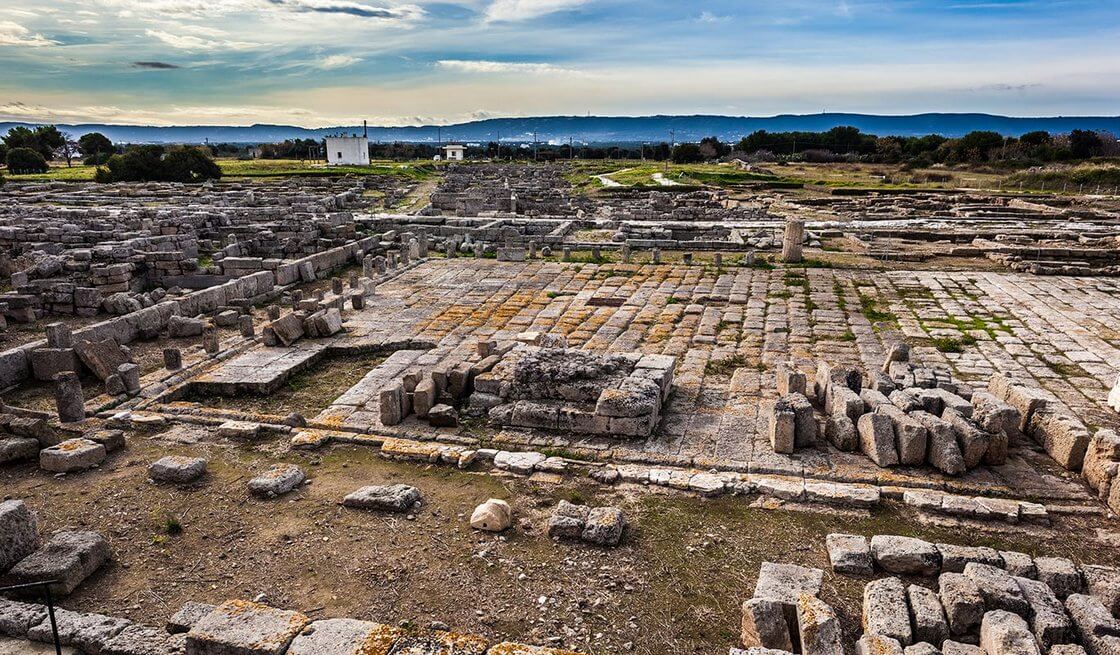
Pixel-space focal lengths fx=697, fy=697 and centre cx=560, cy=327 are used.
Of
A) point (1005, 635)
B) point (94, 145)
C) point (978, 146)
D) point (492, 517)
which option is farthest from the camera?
point (94, 145)

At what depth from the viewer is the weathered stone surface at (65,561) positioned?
5926 mm

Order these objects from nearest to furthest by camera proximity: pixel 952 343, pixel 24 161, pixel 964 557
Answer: pixel 964 557
pixel 952 343
pixel 24 161

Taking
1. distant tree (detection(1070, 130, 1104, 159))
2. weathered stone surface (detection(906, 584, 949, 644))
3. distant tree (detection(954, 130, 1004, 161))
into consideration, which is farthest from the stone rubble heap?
distant tree (detection(1070, 130, 1104, 159))

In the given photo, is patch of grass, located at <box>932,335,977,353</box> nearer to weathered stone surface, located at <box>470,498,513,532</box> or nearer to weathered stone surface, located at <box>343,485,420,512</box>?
weathered stone surface, located at <box>470,498,513,532</box>

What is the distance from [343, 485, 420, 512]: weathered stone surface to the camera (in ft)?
23.8

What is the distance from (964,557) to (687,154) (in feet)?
257

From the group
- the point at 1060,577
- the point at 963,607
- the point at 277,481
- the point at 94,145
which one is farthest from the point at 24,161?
the point at 1060,577

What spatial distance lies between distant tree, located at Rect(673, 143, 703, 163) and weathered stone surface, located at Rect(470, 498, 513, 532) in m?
76.6

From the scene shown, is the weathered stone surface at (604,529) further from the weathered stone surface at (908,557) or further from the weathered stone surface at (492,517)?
the weathered stone surface at (908,557)

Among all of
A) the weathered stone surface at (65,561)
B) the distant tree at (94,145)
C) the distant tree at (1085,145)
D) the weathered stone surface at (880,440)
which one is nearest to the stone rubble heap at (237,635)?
the weathered stone surface at (65,561)

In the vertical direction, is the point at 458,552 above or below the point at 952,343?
below

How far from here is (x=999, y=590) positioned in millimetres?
5281

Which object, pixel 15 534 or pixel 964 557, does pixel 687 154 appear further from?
pixel 15 534

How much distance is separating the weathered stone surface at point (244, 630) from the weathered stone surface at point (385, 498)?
2.00 m
